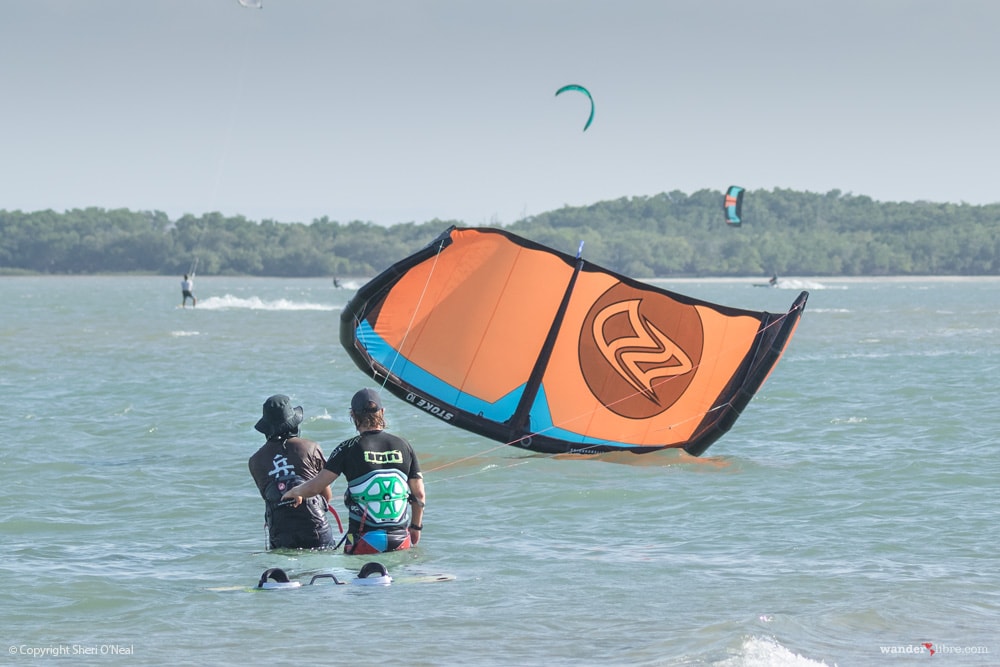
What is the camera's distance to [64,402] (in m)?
23.2

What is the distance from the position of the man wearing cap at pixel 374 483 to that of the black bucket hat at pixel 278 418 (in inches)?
20.0

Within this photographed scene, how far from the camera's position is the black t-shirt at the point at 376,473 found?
28.8 feet

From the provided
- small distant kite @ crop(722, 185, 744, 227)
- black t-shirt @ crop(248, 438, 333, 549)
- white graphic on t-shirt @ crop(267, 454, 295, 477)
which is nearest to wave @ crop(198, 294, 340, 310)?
small distant kite @ crop(722, 185, 744, 227)

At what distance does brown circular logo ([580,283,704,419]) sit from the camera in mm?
15312

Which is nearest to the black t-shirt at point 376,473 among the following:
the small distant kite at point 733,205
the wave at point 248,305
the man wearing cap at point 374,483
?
the man wearing cap at point 374,483

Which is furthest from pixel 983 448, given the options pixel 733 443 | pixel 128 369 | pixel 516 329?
pixel 128 369

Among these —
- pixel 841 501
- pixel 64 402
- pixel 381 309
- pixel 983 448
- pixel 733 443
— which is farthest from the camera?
pixel 64 402

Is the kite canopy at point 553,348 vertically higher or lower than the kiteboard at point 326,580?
higher

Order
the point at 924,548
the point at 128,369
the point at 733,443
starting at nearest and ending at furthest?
the point at 924,548 < the point at 733,443 < the point at 128,369

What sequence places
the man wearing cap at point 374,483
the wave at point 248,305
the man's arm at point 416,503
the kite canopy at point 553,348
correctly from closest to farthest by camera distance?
the man wearing cap at point 374,483, the man's arm at point 416,503, the kite canopy at point 553,348, the wave at point 248,305

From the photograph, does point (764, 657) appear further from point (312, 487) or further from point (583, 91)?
point (583, 91)

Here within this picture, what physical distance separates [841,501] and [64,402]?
594 inches

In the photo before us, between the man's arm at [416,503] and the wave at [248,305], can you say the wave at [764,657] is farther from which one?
the wave at [248,305]

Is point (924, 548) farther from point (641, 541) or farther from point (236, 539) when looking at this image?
point (236, 539)
